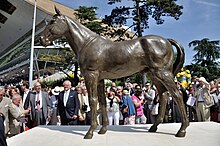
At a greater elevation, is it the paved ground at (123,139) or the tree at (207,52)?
the tree at (207,52)

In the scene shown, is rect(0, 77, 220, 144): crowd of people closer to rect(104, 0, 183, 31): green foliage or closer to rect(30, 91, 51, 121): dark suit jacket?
rect(30, 91, 51, 121): dark suit jacket

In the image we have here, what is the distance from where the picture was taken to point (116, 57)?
380 cm

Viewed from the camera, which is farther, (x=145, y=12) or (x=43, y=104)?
(x=145, y=12)

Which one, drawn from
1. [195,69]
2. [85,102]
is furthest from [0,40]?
[85,102]

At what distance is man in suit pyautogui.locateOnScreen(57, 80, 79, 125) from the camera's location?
6008 mm

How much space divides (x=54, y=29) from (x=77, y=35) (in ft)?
1.31

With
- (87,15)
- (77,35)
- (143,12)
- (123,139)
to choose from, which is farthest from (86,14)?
(123,139)

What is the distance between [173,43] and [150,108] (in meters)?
4.03

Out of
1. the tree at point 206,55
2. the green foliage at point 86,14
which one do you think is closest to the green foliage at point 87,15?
the green foliage at point 86,14

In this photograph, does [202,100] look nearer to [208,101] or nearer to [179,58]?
[208,101]

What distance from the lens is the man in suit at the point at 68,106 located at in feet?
19.7

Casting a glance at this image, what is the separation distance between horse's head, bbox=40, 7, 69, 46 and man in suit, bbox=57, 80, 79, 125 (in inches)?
92.8

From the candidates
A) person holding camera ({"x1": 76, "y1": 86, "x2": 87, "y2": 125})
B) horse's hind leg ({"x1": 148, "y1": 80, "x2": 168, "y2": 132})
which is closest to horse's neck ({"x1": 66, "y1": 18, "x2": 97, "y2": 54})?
horse's hind leg ({"x1": 148, "y1": 80, "x2": 168, "y2": 132})

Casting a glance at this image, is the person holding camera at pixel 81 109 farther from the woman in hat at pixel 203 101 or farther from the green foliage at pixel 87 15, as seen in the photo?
the green foliage at pixel 87 15
